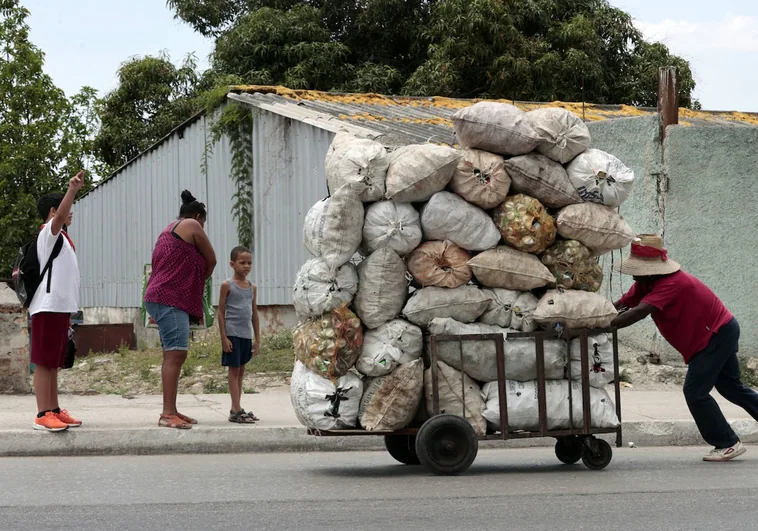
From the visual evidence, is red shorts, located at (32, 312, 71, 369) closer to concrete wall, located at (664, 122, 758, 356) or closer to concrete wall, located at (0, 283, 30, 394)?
concrete wall, located at (0, 283, 30, 394)

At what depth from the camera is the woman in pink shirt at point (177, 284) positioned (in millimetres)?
7867

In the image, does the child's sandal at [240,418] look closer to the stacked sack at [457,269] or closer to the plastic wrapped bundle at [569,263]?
the stacked sack at [457,269]

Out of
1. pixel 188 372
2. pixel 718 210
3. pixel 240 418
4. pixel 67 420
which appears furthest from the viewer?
pixel 188 372

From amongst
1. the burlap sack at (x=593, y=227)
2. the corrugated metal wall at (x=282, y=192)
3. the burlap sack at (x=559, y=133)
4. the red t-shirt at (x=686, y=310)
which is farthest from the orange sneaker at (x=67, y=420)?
the corrugated metal wall at (x=282, y=192)

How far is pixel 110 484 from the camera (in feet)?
21.0

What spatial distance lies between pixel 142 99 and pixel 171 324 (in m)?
19.2

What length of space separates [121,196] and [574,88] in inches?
394

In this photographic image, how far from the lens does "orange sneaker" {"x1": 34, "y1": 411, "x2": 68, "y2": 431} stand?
7691mm

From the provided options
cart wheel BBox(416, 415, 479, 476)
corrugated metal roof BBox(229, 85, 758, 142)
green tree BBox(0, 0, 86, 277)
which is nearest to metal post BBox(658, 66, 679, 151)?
corrugated metal roof BBox(229, 85, 758, 142)

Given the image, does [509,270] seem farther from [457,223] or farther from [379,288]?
[379,288]

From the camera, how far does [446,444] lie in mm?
6617

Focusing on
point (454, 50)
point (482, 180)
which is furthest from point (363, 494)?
point (454, 50)

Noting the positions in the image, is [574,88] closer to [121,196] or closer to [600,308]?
[121,196]

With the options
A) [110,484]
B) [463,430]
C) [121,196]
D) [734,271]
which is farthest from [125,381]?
[121,196]
